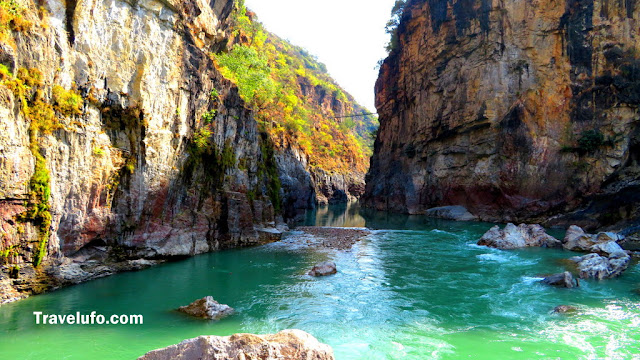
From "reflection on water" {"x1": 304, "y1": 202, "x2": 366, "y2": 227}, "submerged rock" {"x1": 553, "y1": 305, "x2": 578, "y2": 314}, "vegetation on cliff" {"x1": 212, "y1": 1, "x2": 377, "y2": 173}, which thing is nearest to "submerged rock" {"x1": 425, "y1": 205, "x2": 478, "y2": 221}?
"reflection on water" {"x1": 304, "y1": 202, "x2": 366, "y2": 227}

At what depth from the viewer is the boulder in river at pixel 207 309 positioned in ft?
26.3

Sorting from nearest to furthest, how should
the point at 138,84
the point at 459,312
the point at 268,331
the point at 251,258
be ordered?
the point at 268,331 < the point at 459,312 < the point at 138,84 < the point at 251,258

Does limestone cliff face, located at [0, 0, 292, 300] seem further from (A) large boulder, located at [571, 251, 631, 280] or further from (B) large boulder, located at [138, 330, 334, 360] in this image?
(A) large boulder, located at [571, 251, 631, 280]

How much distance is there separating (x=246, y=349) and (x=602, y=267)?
12359 mm

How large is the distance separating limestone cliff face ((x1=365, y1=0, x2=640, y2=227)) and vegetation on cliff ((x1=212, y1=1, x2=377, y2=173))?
48.4 feet

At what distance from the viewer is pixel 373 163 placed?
49.1 metres

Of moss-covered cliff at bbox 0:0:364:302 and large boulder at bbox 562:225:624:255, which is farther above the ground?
moss-covered cliff at bbox 0:0:364:302

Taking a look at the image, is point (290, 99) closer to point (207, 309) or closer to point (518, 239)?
point (518, 239)

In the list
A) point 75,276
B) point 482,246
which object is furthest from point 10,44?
point 482,246

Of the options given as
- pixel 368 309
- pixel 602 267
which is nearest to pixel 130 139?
pixel 368 309

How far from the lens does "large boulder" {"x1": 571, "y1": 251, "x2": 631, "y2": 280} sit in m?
11.0

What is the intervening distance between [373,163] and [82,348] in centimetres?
4445

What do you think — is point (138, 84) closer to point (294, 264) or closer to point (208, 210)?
point (208, 210)

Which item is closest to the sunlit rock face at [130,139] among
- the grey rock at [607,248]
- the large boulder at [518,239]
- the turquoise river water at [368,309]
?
the turquoise river water at [368,309]
